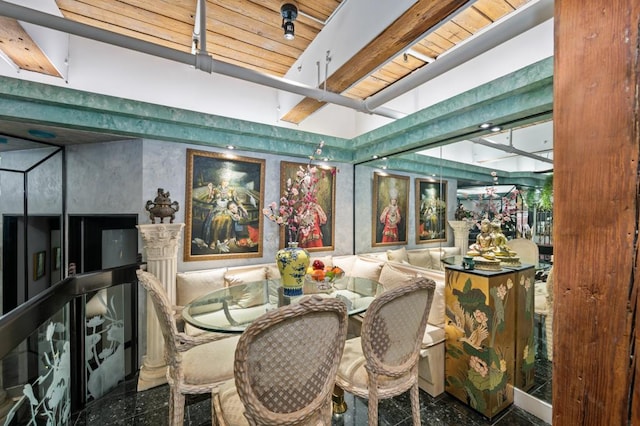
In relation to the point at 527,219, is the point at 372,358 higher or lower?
lower

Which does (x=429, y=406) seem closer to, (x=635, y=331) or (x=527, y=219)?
(x=527, y=219)

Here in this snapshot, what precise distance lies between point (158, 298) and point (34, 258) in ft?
11.8

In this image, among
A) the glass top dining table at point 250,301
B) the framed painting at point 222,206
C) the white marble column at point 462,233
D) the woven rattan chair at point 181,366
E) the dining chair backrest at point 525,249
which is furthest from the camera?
the framed painting at point 222,206

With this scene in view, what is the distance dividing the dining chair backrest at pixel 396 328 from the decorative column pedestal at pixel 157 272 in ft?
7.29

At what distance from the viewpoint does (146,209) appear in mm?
2826

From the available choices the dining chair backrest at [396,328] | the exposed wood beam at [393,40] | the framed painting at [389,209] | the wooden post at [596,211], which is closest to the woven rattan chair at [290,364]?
the dining chair backrest at [396,328]

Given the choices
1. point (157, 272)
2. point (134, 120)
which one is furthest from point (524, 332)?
point (134, 120)

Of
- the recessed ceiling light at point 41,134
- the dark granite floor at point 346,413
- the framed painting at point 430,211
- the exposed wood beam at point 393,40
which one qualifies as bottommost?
the dark granite floor at point 346,413

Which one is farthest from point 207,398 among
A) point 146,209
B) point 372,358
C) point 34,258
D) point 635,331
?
point 34,258

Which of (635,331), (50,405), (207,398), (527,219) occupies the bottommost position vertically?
(207,398)

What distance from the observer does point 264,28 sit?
6.71 feet

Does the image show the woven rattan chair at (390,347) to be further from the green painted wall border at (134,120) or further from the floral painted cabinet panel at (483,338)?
the green painted wall border at (134,120)

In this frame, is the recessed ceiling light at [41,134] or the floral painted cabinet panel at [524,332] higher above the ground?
the recessed ceiling light at [41,134]

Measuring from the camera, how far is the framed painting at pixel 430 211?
3160 millimetres
